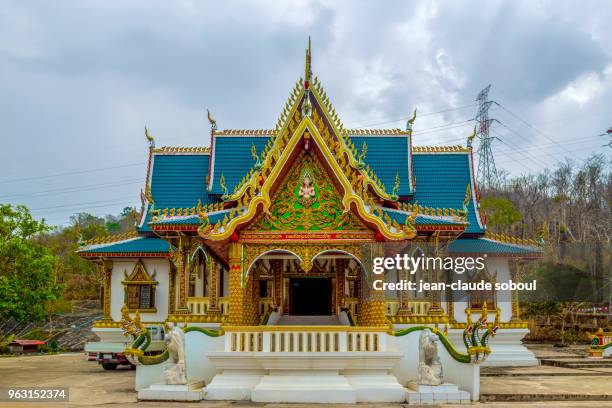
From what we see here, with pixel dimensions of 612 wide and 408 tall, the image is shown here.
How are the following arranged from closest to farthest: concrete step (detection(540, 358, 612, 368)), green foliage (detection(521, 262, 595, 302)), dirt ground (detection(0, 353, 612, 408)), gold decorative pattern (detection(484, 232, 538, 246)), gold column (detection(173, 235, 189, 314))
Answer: dirt ground (detection(0, 353, 612, 408))
gold column (detection(173, 235, 189, 314))
concrete step (detection(540, 358, 612, 368))
gold decorative pattern (detection(484, 232, 538, 246))
green foliage (detection(521, 262, 595, 302))

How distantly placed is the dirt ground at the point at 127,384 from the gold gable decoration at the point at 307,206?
3460 mm

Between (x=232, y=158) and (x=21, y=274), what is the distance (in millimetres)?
7623

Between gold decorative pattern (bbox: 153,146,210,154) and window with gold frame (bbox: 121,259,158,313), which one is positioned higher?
gold decorative pattern (bbox: 153,146,210,154)

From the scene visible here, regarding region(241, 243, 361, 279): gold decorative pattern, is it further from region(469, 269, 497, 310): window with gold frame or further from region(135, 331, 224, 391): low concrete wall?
region(469, 269, 497, 310): window with gold frame

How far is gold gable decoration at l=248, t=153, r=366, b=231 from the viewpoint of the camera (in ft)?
38.3

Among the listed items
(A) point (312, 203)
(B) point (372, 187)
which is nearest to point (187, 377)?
(A) point (312, 203)

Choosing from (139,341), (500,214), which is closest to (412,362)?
(139,341)

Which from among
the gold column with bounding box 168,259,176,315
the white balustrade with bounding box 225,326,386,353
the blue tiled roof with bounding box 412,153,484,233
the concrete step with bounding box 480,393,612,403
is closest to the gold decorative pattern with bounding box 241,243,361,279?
the white balustrade with bounding box 225,326,386,353

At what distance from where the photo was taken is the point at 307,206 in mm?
11766

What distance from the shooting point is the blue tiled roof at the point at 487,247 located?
62.1 ft

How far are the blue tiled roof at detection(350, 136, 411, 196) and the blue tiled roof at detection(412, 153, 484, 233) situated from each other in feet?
2.26

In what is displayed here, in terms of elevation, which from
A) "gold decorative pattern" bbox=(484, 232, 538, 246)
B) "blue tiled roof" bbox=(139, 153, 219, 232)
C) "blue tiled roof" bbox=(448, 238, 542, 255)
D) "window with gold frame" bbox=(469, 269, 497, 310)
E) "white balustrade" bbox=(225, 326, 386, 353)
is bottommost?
"white balustrade" bbox=(225, 326, 386, 353)

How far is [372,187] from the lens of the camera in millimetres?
13680

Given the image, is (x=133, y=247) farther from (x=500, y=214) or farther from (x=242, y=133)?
(x=500, y=214)
